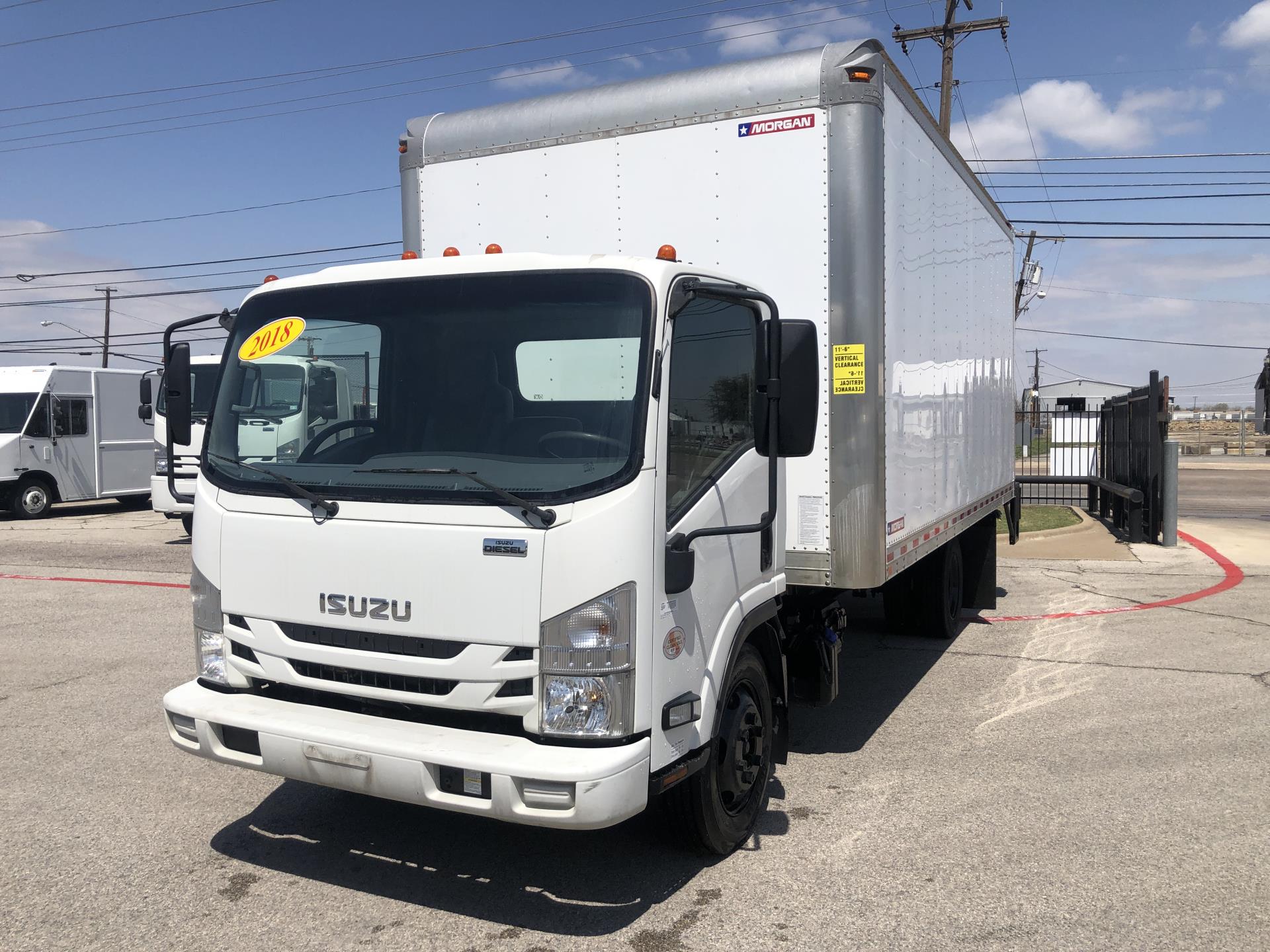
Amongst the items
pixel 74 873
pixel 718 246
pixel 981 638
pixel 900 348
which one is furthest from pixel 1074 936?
pixel 981 638

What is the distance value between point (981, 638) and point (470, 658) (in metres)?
6.70

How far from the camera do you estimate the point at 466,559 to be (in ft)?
11.6

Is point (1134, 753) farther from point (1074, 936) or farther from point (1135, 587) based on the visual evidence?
point (1135, 587)

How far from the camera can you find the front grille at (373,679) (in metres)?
3.62

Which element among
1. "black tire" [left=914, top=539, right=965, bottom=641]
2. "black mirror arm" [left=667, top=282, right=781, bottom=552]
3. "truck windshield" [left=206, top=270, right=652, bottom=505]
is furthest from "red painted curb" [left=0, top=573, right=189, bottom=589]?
"black mirror arm" [left=667, top=282, right=781, bottom=552]

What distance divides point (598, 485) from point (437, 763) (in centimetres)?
104

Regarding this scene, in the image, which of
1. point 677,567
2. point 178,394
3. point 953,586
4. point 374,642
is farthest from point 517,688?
point 953,586

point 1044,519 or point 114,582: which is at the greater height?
point 1044,519

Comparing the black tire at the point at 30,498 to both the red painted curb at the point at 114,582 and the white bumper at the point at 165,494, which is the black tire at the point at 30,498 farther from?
the red painted curb at the point at 114,582

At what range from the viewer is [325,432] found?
13.5ft

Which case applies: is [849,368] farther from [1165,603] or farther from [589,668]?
[1165,603]

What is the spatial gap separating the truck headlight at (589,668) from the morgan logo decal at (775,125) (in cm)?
266

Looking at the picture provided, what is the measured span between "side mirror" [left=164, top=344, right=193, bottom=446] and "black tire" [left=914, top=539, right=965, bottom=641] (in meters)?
5.75

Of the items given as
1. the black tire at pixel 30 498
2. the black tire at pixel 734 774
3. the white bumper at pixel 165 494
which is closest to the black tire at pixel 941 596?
the black tire at pixel 734 774
